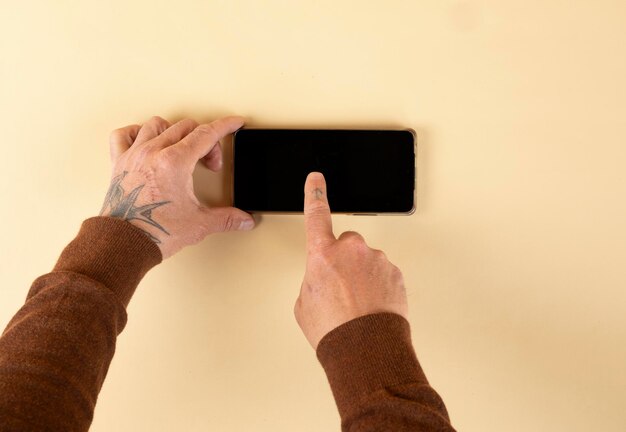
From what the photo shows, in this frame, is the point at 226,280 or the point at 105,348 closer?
the point at 105,348

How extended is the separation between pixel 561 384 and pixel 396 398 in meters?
0.44

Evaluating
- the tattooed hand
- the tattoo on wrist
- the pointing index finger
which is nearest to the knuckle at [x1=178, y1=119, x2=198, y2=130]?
the tattooed hand

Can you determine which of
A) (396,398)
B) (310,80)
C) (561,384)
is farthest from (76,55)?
(561,384)

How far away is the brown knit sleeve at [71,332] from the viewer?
0.50m

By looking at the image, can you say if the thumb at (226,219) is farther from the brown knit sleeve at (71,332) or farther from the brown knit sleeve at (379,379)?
the brown knit sleeve at (379,379)

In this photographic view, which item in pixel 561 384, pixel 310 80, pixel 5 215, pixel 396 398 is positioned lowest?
pixel 561 384

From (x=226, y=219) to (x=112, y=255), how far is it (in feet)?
0.61

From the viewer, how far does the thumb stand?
2.44ft

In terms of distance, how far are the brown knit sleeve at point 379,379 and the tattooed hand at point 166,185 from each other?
0.95ft

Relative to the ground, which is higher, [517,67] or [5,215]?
[517,67]

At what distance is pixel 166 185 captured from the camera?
28.2 inches

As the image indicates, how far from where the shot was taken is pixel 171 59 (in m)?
0.80

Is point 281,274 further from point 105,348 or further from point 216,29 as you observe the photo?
point 216,29

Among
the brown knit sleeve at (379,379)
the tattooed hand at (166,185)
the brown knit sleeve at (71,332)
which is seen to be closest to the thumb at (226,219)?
the tattooed hand at (166,185)
